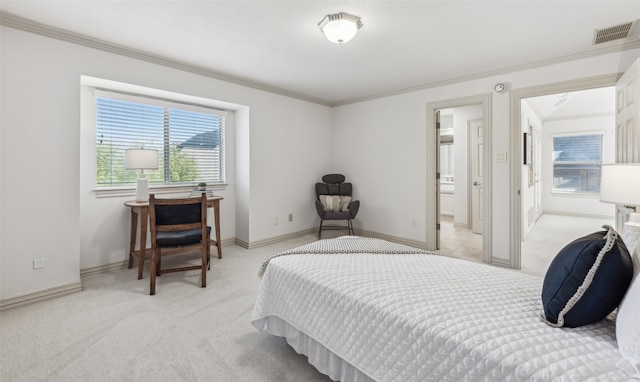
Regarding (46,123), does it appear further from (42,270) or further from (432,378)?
(432,378)

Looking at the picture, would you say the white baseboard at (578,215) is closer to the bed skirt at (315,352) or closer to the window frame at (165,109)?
the window frame at (165,109)

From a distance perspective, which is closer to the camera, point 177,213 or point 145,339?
point 145,339

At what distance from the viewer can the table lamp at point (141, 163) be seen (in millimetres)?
3098

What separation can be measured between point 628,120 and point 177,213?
4020 mm

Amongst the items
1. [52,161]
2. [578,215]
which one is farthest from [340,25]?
[578,215]

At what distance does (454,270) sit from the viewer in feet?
5.50

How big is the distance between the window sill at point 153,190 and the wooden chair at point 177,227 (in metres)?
0.91

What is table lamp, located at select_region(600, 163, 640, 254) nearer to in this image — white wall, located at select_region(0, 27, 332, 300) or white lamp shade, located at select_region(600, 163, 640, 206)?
white lamp shade, located at select_region(600, 163, 640, 206)

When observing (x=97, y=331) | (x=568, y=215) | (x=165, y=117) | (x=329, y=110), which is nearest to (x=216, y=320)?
(x=97, y=331)

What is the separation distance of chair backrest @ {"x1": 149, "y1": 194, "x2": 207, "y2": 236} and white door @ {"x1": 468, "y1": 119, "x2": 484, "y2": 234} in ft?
15.0

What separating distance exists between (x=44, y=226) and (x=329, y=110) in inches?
162

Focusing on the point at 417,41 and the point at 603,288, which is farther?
the point at 417,41

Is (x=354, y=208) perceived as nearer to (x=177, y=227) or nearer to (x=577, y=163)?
(x=177, y=227)

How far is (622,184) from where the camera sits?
1939 mm
